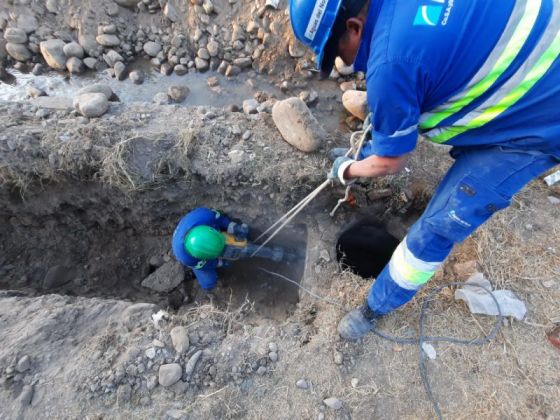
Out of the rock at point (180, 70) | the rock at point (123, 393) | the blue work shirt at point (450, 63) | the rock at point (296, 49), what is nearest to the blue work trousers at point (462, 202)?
the blue work shirt at point (450, 63)

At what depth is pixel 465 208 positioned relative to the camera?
76.3 inches

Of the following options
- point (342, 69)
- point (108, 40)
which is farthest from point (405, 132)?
point (108, 40)

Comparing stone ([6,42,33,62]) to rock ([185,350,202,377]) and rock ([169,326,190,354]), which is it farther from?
rock ([185,350,202,377])

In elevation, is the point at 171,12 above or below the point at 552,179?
above

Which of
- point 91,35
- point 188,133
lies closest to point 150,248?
point 188,133

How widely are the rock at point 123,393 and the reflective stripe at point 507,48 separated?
2463mm

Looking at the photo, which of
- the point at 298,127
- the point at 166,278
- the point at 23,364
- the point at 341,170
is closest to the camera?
the point at 23,364

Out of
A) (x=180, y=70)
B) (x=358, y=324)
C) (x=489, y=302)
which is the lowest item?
(x=358, y=324)

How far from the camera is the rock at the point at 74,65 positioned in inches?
163

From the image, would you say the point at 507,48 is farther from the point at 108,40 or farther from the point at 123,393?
the point at 108,40

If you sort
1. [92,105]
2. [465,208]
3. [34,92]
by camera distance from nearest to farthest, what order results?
1. [465,208]
2. [92,105]
3. [34,92]

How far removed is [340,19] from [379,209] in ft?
6.76

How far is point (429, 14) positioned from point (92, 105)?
300 centimetres

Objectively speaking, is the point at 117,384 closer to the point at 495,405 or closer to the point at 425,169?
the point at 495,405
